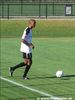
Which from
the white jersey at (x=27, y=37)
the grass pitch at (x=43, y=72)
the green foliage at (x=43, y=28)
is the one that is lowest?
the green foliage at (x=43, y=28)

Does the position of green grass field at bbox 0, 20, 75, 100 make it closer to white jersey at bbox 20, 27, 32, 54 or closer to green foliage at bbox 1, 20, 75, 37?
white jersey at bbox 20, 27, 32, 54

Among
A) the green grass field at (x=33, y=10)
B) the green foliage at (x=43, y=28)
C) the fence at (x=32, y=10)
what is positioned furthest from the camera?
the green grass field at (x=33, y=10)

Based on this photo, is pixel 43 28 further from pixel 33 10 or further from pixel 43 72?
pixel 43 72

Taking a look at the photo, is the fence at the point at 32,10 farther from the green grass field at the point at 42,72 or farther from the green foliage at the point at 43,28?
the green grass field at the point at 42,72

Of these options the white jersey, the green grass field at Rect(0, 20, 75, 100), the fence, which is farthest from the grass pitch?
the fence

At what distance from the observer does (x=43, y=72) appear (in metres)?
20.5

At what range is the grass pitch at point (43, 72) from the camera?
49.5 ft

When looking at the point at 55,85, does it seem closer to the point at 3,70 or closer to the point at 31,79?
the point at 31,79

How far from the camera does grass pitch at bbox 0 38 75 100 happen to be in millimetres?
15078

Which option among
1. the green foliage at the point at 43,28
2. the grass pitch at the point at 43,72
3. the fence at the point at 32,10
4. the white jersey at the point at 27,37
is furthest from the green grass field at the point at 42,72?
the fence at the point at 32,10

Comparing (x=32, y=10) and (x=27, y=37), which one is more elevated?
(x=27, y=37)

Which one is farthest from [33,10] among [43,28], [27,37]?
[27,37]

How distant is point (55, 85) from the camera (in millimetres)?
16766

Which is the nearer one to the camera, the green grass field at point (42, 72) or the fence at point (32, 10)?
the green grass field at point (42, 72)
